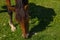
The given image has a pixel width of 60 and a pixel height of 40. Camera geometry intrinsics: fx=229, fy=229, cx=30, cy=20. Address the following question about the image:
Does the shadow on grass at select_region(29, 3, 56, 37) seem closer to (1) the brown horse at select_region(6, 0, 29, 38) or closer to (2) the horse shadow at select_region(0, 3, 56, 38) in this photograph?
(2) the horse shadow at select_region(0, 3, 56, 38)

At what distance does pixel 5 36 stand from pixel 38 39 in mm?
1119

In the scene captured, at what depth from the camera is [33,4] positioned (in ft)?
34.7

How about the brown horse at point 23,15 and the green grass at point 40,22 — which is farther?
the green grass at point 40,22

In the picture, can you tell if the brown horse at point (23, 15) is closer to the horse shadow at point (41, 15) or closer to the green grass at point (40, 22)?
the green grass at point (40, 22)

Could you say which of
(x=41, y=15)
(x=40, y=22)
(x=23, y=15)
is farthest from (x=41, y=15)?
(x=23, y=15)

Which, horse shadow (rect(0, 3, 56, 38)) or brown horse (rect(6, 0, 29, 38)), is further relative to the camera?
horse shadow (rect(0, 3, 56, 38))

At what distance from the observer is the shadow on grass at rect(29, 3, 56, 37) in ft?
25.7

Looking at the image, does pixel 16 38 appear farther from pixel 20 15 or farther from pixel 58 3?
pixel 58 3

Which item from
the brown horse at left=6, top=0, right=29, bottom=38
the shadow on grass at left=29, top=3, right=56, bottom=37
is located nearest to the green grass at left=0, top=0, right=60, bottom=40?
the shadow on grass at left=29, top=3, right=56, bottom=37

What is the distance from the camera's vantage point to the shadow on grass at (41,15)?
7.84 meters

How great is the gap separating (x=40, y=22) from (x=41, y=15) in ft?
2.51

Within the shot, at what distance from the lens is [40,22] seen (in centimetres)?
839

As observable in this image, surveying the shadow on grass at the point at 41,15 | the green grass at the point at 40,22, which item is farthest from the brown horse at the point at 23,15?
the shadow on grass at the point at 41,15

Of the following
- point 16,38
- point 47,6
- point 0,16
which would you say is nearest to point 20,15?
point 16,38
